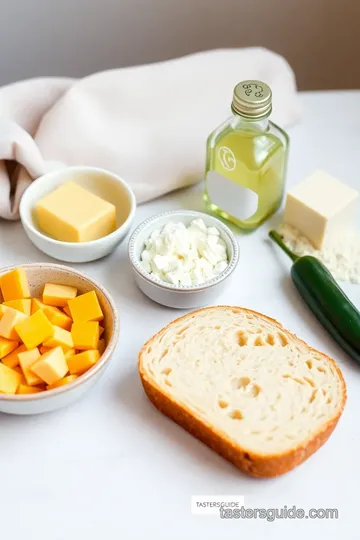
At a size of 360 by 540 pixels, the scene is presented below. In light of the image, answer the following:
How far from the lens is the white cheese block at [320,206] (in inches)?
47.8

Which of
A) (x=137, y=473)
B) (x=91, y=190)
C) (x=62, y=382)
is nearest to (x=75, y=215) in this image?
(x=91, y=190)

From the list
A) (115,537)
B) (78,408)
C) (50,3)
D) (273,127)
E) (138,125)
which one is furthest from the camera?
(50,3)

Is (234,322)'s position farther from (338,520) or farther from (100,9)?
(100,9)

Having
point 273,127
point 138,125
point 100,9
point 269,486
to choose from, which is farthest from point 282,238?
point 100,9

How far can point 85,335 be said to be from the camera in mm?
1051

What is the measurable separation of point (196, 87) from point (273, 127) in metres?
0.25

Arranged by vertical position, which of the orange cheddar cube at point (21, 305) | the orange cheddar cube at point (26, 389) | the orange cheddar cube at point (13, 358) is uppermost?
the orange cheddar cube at point (21, 305)

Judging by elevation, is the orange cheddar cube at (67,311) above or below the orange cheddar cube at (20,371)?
above

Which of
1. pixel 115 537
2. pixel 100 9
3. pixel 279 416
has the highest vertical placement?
pixel 100 9

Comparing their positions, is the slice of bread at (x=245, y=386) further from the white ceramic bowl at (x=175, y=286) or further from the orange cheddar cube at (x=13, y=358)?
the orange cheddar cube at (x=13, y=358)

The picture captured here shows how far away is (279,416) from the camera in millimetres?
976

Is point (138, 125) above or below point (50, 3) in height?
below

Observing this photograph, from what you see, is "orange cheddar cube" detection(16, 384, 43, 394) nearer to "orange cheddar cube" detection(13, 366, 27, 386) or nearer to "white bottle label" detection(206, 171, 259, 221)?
"orange cheddar cube" detection(13, 366, 27, 386)

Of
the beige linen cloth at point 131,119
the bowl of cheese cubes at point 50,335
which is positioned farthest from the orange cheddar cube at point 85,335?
the beige linen cloth at point 131,119
